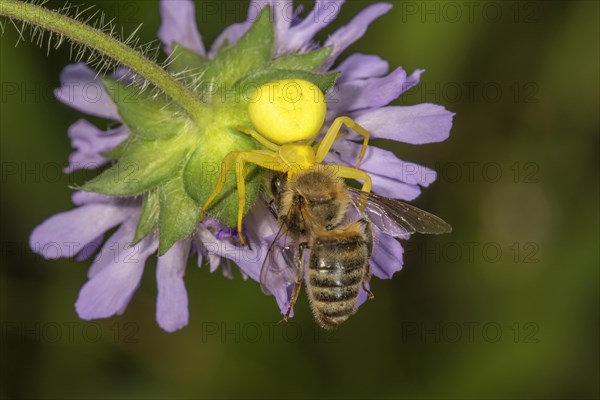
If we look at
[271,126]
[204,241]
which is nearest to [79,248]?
[204,241]

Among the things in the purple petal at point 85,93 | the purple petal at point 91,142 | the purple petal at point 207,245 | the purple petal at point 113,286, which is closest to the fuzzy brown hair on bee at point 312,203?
the purple petal at point 207,245

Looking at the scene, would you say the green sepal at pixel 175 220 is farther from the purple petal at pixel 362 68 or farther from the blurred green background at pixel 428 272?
the blurred green background at pixel 428 272

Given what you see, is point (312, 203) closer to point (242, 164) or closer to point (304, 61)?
point (242, 164)

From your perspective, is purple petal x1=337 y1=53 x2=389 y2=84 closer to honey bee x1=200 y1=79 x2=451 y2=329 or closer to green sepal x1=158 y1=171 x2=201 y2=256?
honey bee x1=200 y1=79 x2=451 y2=329

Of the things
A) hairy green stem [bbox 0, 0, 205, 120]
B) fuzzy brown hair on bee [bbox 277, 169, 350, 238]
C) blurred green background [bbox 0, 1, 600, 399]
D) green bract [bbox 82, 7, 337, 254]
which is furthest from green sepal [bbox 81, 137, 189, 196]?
blurred green background [bbox 0, 1, 600, 399]

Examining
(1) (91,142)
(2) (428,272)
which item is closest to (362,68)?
(1) (91,142)
